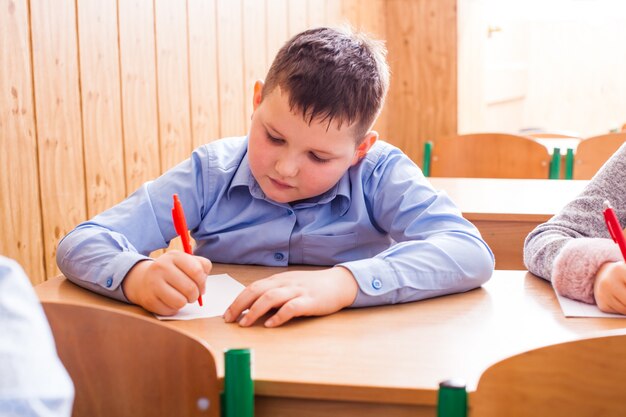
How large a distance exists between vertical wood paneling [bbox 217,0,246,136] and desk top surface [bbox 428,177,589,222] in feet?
2.98

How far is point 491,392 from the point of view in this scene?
80 centimetres

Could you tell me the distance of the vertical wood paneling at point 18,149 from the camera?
76.9 inches

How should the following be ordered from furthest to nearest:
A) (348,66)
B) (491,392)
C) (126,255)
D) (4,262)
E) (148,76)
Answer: (148,76), (348,66), (126,255), (491,392), (4,262)

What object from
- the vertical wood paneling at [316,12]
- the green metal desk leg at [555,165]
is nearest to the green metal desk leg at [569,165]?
the green metal desk leg at [555,165]

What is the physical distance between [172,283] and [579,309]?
0.59 m

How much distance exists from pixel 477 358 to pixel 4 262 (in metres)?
0.58

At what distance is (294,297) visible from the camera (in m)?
1.17

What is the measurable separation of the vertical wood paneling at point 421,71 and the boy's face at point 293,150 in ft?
12.0

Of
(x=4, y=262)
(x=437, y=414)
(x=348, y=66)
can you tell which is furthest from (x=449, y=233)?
(x=4, y=262)

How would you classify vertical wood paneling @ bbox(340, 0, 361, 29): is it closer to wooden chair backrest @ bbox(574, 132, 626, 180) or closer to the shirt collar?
wooden chair backrest @ bbox(574, 132, 626, 180)

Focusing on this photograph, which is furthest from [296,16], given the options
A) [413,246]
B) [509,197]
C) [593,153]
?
[413,246]

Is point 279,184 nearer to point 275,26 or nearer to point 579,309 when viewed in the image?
point 579,309

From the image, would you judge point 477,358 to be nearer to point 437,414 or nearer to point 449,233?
point 437,414

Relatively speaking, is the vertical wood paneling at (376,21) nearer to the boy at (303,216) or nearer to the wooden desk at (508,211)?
the wooden desk at (508,211)
